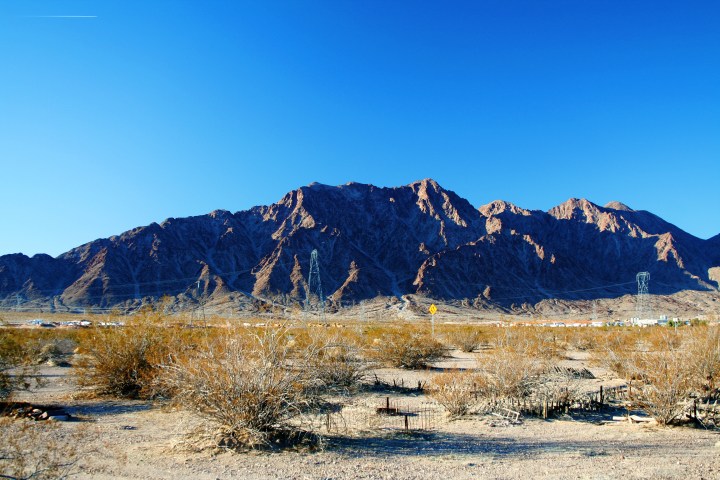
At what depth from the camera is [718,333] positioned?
14641 millimetres

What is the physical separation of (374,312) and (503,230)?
254 ft

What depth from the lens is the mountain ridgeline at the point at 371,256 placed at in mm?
117875

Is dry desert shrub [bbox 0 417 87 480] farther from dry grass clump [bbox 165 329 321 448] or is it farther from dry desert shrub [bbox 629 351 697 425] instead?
dry desert shrub [bbox 629 351 697 425]

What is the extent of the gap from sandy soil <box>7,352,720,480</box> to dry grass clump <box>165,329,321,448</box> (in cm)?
50

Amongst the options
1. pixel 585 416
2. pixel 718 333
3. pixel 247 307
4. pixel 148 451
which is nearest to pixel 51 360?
pixel 148 451

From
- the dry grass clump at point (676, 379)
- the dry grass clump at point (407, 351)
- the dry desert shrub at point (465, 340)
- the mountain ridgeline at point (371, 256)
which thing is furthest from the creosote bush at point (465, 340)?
the mountain ridgeline at point (371, 256)

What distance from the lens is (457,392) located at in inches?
498

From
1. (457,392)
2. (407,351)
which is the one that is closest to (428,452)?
(457,392)

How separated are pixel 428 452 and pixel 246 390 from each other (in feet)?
12.4

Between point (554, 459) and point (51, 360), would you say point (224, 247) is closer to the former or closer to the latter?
point (51, 360)

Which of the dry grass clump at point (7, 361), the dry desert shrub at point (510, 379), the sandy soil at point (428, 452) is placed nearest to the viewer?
the sandy soil at point (428, 452)

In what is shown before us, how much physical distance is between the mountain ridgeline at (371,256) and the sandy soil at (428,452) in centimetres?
8594

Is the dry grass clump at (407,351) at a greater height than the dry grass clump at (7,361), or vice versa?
the dry grass clump at (7,361)

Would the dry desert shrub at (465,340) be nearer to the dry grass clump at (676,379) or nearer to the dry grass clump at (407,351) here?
the dry grass clump at (407,351)
